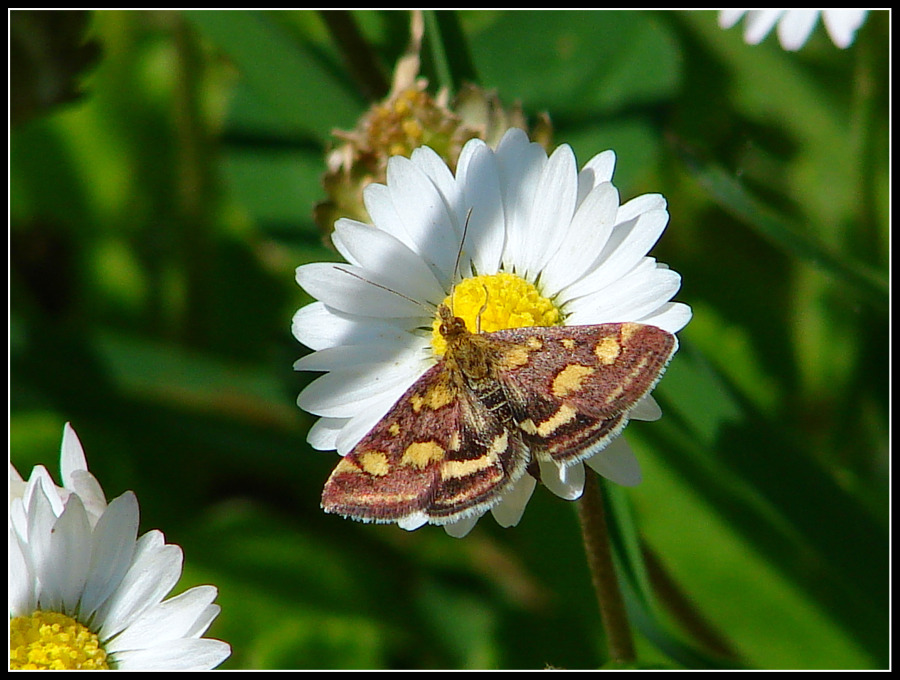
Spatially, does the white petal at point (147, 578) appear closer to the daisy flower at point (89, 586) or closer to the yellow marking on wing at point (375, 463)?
the daisy flower at point (89, 586)

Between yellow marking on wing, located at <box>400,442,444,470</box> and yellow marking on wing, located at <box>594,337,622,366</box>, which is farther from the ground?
yellow marking on wing, located at <box>594,337,622,366</box>

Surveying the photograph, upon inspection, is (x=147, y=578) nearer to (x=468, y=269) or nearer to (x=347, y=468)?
(x=347, y=468)

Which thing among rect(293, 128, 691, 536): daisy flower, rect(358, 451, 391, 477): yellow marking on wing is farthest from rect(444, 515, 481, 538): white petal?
rect(358, 451, 391, 477): yellow marking on wing

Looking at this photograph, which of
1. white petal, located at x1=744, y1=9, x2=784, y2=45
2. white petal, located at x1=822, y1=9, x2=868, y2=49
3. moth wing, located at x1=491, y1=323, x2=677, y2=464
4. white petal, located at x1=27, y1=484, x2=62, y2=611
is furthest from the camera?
white petal, located at x1=744, y1=9, x2=784, y2=45

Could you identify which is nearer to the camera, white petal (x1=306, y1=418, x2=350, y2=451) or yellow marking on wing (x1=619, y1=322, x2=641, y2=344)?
yellow marking on wing (x1=619, y1=322, x2=641, y2=344)

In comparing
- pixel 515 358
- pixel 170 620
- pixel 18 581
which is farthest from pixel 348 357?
pixel 18 581

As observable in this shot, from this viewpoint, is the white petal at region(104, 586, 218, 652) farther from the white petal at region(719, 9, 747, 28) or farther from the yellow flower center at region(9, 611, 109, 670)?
the white petal at region(719, 9, 747, 28)
